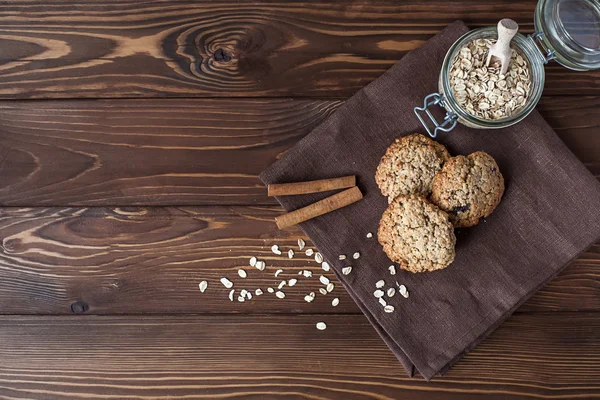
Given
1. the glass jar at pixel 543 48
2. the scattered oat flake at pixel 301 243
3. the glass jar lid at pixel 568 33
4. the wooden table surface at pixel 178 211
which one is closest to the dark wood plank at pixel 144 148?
the wooden table surface at pixel 178 211

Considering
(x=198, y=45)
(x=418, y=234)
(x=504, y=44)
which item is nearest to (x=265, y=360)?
(x=418, y=234)

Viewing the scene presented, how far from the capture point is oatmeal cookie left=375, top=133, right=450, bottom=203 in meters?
1.14

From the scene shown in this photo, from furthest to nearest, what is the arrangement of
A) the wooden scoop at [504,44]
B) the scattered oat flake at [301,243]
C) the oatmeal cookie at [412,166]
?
1. the scattered oat flake at [301,243]
2. the oatmeal cookie at [412,166]
3. the wooden scoop at [504,44]

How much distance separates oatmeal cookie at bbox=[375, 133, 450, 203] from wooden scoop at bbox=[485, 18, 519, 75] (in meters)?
0.20

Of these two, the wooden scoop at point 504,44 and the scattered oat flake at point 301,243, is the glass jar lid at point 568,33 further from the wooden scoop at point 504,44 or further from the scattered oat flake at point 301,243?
the scattered oat flake at point 301,243

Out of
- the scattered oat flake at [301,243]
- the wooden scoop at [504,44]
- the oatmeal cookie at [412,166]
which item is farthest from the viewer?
the scattered oat flake at [301,243]

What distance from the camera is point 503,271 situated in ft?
3.85

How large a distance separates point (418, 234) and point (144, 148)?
646 mm

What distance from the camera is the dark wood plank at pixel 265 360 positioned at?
126 centimetres

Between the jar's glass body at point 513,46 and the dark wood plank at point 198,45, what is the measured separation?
0.55ft

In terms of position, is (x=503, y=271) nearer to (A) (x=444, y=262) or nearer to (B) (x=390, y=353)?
(A) (x=444, y=262)

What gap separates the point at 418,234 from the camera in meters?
1.11

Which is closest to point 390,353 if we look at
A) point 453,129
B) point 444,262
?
point 444,262

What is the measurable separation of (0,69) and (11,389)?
2.42 feet
